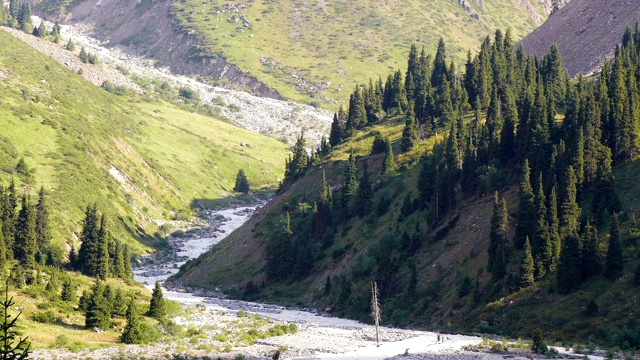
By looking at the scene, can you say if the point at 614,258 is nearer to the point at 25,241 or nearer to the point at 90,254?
the point at 90,254

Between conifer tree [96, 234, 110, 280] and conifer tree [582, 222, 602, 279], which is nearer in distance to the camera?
conifer tree [582, 222, 602, 279]

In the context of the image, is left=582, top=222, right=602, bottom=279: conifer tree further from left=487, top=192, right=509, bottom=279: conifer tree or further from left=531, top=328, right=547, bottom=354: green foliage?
left=531, top=328, right=547, bottom=354: green foliage

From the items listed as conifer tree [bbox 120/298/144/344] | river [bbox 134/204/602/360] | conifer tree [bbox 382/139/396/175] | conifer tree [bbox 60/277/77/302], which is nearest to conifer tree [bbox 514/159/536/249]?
river [bbox 134/204/602/360]

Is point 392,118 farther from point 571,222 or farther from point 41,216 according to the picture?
point 571,222

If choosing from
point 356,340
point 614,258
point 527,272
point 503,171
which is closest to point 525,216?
point 527,272

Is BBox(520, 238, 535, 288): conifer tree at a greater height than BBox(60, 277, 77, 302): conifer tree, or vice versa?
BBox(520, 238, 535, 288): conifer tree

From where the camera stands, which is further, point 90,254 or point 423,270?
point 90,254

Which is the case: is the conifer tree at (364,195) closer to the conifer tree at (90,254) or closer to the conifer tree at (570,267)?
the conifer tree at (90,254)

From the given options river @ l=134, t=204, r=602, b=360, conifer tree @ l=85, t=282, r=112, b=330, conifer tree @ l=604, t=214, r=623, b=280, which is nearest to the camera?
river @ l=134, t=204, r=602, b=360

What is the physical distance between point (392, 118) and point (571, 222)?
98.1 metres

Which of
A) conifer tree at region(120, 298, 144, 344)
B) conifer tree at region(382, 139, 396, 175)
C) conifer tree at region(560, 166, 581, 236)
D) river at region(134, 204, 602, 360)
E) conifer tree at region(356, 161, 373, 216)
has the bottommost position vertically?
conifer tree at region(120, 298, 144, 344)

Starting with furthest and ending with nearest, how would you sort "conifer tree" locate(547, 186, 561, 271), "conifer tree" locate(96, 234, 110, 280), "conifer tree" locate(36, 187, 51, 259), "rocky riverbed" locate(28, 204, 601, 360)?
"conifer tree" locate(36, 187, 51, 259), "conifer tree" locate(96, 234, 110, 280), "conifer tree" locate(547, 186, 561, 271), "rocky riverbed" locate(28, 204, 601, 360)

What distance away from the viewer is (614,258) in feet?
287

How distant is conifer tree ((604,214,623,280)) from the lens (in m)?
87.5
